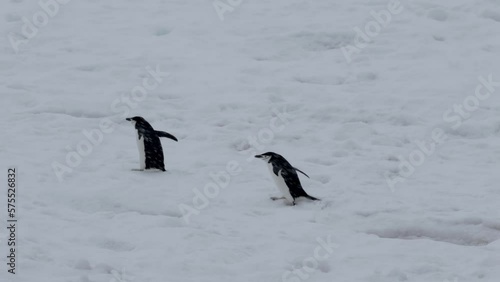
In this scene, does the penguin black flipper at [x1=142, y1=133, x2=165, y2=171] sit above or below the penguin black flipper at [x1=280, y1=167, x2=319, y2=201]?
below

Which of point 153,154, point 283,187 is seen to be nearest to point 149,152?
point 153,154

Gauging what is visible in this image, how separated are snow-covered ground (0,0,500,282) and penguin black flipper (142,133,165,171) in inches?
5.9

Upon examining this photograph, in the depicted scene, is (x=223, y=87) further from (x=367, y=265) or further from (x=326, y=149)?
(x=367, y=265)

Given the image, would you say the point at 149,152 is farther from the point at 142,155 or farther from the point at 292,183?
the point at 292,183

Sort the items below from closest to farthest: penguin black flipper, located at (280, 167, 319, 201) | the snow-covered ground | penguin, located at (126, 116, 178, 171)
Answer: the snow-covered ground < penguin black flipper, located at (280, 167, 319, 201) < penguin, located at (126, 116, 178, 171)

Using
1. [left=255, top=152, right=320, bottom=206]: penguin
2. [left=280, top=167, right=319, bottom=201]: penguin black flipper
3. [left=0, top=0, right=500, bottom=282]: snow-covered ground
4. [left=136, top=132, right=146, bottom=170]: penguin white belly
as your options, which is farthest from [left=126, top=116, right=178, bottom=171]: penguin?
[left=280, top=167, right=319, bottom=201]: penguin black flipper

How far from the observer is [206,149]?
985cm

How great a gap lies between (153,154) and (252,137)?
1727 mm

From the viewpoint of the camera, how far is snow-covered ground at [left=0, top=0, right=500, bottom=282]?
22.0 ft

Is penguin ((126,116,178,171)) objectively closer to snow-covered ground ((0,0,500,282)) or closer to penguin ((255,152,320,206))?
snow-covered ground ((0,0,500,282))

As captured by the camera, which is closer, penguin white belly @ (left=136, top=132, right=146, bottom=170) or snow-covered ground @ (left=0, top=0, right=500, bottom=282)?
snow-covered ground @ (left=0, top=0, right=500, bottom=282)

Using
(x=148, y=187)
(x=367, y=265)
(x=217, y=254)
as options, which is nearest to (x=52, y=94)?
(x=148, y=187)

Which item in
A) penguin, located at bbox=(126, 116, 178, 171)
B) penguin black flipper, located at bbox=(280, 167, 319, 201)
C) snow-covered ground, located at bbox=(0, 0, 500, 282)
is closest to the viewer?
snow-covered ground, located at bbox=(0, 0, 500, 282)

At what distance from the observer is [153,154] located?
9.00 metres
